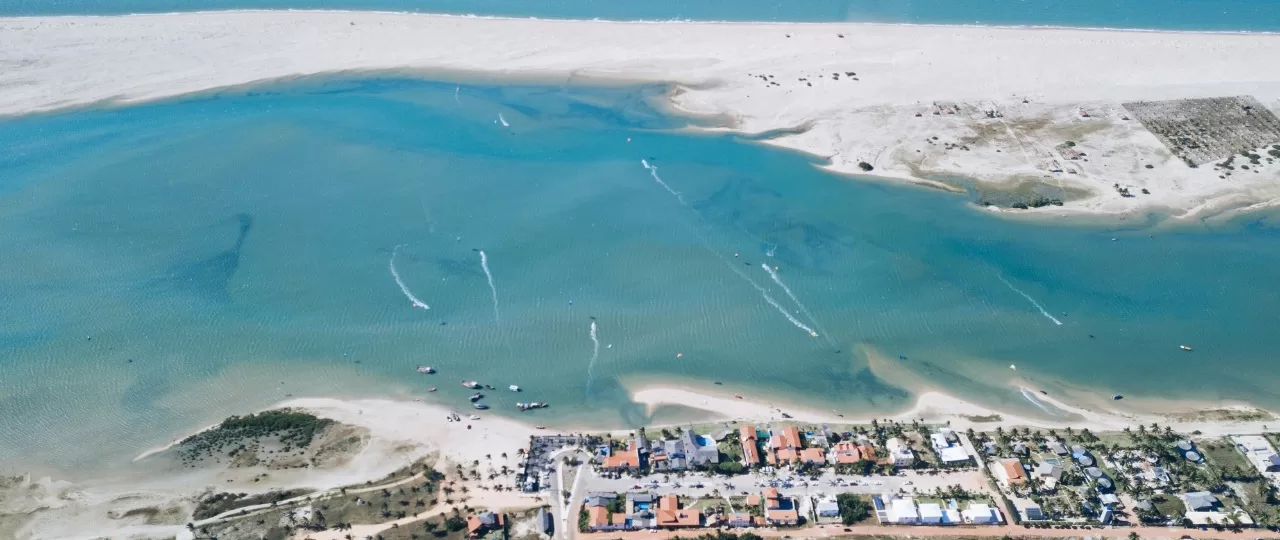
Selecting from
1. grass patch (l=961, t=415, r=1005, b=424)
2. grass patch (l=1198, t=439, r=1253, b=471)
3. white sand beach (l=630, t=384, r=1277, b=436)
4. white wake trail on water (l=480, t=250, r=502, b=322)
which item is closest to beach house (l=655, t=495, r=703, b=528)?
white sand beach (l=630, t=384, r=1277, b=436)

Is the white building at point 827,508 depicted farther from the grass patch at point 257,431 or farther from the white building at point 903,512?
the grass patch at point 257,431

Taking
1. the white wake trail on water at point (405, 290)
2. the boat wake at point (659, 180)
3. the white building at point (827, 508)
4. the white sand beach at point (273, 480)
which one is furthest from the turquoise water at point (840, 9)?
the white building at point (827, 508)

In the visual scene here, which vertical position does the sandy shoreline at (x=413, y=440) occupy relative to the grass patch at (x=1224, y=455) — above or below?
above

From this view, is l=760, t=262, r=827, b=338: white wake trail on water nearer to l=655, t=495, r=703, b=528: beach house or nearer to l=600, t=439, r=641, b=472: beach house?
l=600, t=439, r=641, b=472: beach house

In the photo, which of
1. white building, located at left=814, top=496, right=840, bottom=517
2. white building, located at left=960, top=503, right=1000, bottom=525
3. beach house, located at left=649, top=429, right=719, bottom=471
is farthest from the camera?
beach house, located at left=649, top=429, right=719, bottom=471

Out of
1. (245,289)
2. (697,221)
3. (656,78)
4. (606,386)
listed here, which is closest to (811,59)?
(656,78)

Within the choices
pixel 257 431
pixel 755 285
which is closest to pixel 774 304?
pixel 755 285
